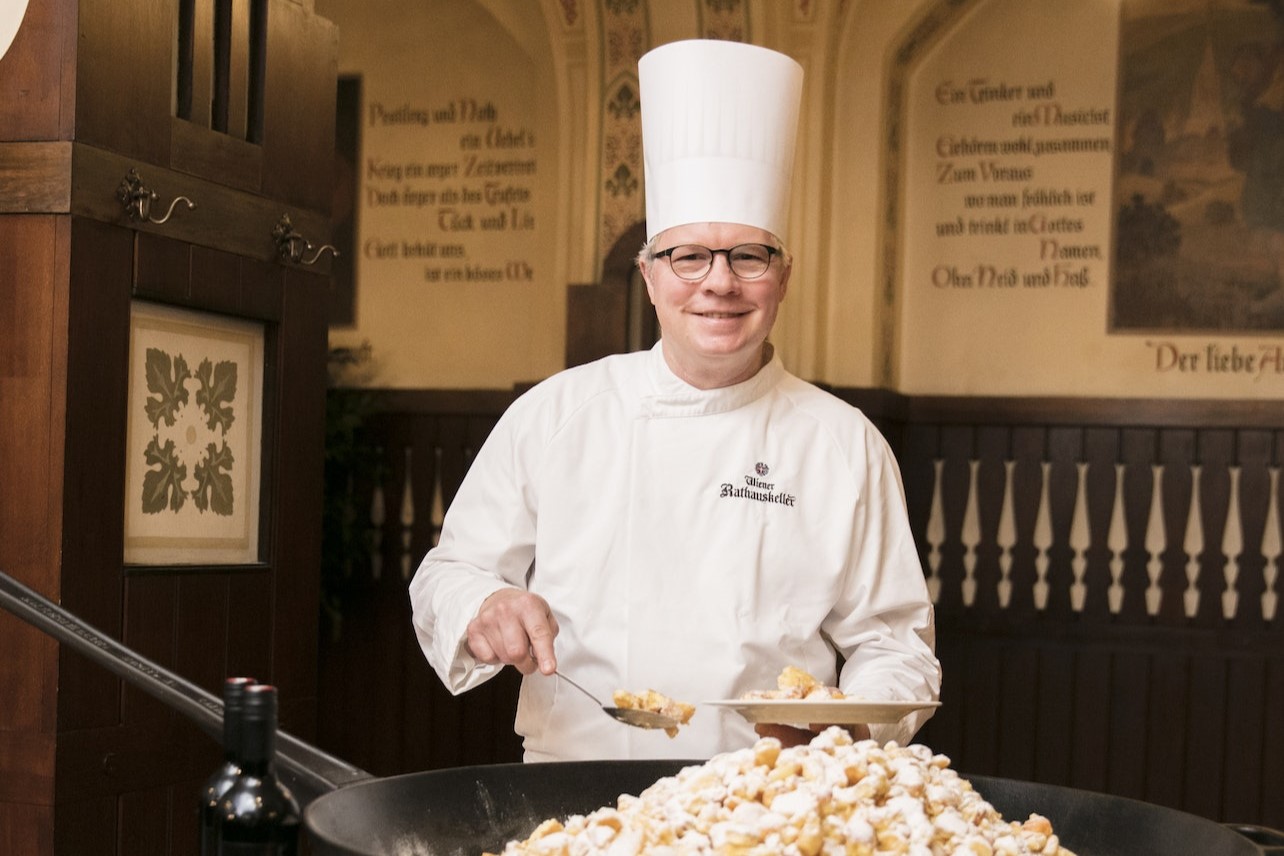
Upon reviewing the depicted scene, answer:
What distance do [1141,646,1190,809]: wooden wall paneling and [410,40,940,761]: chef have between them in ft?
11.7

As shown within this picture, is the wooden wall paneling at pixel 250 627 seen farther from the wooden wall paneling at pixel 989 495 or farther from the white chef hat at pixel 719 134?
the wooden wall paneling at pixel 989 495

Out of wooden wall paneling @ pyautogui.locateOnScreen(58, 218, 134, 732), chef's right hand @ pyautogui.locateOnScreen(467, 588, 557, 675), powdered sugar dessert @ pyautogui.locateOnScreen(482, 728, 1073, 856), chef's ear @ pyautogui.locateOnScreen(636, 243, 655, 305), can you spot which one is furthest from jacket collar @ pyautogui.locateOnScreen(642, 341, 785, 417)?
wooden wall paneling @ pyautogui.locateOnScreen(58, 218, 134, 732)

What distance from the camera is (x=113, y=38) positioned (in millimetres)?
3125

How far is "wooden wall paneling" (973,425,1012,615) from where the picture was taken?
5.97m

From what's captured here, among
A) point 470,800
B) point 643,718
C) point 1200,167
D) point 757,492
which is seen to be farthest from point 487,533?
point 1200,167

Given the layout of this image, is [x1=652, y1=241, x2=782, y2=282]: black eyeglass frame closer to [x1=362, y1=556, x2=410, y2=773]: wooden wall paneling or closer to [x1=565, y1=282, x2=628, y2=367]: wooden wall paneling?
[x1=565, y1=282, x2=628, y2=367]: wooden wall paneling

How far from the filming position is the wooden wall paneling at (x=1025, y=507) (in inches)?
233

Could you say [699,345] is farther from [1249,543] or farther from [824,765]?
[1249,543]

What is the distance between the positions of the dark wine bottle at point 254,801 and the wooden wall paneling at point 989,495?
4.94m

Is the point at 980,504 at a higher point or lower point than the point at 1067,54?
lower

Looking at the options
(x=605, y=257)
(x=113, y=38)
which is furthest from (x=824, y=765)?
(x=605, y=257)

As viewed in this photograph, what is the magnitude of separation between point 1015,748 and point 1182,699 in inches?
25.0

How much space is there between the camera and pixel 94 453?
123 inches

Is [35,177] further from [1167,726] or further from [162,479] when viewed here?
[1167,726]
